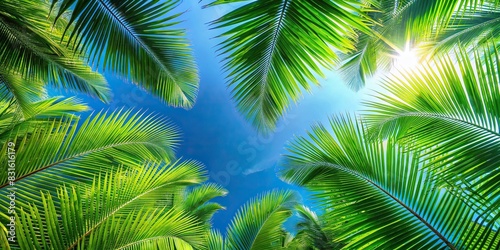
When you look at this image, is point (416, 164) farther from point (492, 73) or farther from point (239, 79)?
point (239, 79)

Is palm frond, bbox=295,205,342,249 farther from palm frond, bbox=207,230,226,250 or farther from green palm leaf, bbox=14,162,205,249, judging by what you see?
green palm leaf, bbox=14,162,205,249

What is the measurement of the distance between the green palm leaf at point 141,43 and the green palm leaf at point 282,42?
0.77 m

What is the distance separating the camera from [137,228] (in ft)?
6.79

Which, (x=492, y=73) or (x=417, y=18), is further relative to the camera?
(x=417, y=18)

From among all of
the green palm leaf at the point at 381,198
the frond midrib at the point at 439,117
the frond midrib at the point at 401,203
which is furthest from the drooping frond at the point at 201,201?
the frond midrib at the point at 439,117

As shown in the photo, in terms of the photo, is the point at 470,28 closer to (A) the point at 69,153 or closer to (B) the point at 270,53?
(B) the point at 270,53

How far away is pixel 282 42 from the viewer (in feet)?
6.05

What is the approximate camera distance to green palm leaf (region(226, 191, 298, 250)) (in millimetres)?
4430

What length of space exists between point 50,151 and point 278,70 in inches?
67.7

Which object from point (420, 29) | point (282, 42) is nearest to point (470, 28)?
point (420, 29)

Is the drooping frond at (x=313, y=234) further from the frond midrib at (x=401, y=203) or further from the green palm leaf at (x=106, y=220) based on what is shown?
the green palm leaf at (x=106, y=220)

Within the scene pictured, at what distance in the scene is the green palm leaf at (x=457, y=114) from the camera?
5.54 feet

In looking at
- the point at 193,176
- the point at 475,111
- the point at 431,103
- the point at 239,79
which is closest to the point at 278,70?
the point at 239,79

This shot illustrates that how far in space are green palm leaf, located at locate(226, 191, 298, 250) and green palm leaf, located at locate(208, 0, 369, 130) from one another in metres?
2.66
